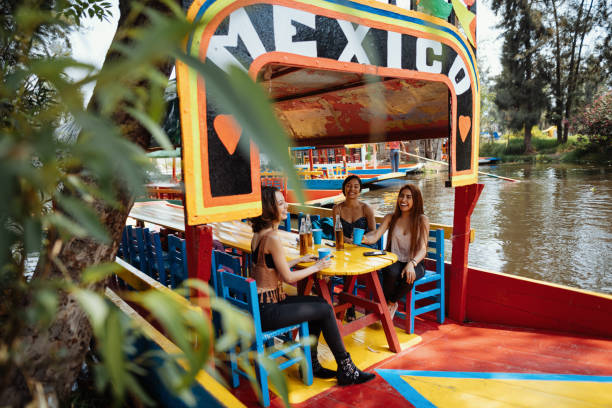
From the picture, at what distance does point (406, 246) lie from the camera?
3539mm

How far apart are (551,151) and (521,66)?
6771 mm

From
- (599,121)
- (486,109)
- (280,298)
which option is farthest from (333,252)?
(486,109)

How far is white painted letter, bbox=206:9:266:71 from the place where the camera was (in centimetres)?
196

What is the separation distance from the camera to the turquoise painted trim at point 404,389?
2323 mm

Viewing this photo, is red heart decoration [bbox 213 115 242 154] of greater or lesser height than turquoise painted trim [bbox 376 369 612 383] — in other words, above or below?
above

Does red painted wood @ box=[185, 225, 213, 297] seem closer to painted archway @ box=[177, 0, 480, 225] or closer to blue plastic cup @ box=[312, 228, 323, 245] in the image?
painted archway @ box=[177, 0, 480, 225]

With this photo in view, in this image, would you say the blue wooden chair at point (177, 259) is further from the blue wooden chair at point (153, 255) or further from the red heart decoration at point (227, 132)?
the red heart decoration at point (227, 132)

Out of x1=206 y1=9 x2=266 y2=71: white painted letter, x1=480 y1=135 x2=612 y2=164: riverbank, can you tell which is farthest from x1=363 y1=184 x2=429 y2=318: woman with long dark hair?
x1=480 y1=135 x2=612 y2=164: riverbank

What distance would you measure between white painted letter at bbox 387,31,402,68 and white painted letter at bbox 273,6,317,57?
60 centimetres

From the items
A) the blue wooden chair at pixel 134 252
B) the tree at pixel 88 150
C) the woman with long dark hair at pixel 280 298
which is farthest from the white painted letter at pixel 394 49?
the blue wooden chair at pixel 134 252

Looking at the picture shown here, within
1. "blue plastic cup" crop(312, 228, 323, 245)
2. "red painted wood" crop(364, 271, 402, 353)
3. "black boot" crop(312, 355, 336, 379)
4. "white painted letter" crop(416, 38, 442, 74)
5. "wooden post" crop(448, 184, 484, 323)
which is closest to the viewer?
"black boot" crop(312, 355, 336, 379)

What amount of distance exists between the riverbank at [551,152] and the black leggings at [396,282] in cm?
2677

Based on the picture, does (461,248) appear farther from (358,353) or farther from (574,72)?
(574,72)

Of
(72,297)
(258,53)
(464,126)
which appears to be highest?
(258,53)
